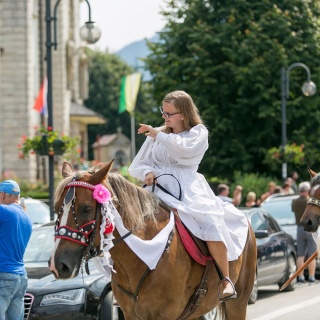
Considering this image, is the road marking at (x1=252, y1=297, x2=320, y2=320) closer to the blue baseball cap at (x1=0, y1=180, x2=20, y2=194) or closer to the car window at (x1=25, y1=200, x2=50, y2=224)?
the blue baseball cap at (x1=0, y1=180, x2=20, y2=194)

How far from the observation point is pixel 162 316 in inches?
299

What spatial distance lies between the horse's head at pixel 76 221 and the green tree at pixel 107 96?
8755cm

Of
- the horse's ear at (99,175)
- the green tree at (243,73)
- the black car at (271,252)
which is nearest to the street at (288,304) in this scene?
the black car at (271,252)

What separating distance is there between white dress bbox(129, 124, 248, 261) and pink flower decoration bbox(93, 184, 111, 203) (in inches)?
37.0

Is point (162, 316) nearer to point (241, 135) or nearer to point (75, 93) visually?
point (241, 135)

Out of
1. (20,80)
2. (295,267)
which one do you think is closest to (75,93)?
(20,80)

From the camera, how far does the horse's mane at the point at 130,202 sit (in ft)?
24.9

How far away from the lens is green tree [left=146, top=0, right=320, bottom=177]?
41125 millimetres

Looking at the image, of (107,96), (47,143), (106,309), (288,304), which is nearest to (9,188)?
(106,309)

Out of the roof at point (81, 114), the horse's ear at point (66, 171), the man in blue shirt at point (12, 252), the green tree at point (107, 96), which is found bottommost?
the green tree at point (107, 96)

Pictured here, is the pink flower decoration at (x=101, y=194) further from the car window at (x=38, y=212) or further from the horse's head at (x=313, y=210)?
the car window at (x=38, y=212)

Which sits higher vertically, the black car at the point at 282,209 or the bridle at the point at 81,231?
the bridle at the point at 81,231

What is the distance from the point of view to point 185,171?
328 inches

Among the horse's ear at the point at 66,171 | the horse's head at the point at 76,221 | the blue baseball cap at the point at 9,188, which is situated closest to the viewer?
the horse's head at the point at 76,221
